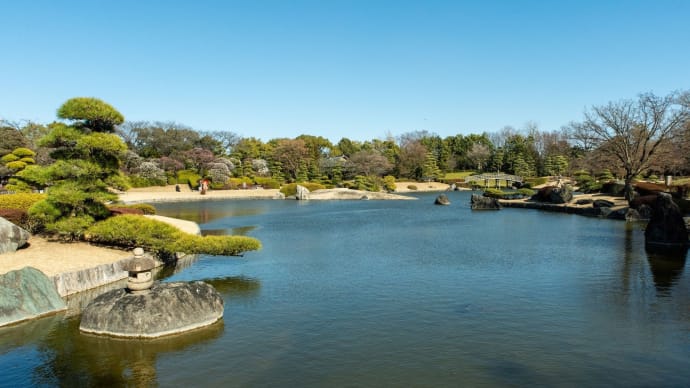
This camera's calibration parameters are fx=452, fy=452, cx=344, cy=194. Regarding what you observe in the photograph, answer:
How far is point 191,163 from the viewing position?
82562 millimetres

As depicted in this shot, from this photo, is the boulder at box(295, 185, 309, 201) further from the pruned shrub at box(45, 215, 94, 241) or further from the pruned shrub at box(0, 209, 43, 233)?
the pruned shrub at box(45, 215, 94, 241)

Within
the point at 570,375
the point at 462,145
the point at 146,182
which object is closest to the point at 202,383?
the point at 570,375

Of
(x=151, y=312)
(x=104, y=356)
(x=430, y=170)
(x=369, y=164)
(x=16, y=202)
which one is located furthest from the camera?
(x=430, y=170)

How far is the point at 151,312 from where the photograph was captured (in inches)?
473

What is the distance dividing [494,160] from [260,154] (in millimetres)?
52063

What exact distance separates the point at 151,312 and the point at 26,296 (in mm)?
4672

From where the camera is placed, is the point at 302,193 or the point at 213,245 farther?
the point at 302,193

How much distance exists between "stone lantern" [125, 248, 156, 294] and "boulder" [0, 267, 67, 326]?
11.6 feet

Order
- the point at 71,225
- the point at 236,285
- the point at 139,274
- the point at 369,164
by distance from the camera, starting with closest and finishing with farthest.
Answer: the point at 139,274
the point at 236,285
the point at 71,225
the point at 369,164

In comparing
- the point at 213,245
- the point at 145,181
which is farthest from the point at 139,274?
the point at 145,181

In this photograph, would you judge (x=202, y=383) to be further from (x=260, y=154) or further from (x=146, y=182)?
(x=260, y=154)

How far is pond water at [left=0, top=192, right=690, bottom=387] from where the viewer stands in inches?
381

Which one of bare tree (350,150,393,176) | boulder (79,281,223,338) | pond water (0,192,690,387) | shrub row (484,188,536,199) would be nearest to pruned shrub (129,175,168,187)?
bare tree (350,150,393,176)

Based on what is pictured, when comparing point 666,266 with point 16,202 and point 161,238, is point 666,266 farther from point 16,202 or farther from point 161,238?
point 16,202
